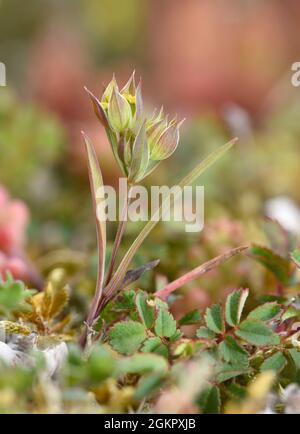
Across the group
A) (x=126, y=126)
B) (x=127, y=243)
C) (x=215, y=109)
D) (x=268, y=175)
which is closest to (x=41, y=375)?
(x=126, y=126)

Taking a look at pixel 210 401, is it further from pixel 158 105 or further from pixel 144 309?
pixel 158 105

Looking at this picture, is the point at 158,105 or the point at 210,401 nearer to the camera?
the point at 210,401

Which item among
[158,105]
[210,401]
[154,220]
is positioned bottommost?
[210,401]

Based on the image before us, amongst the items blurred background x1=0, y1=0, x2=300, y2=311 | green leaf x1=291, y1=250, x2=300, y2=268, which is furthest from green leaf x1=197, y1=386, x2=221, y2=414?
blurred background x1=0, y1=0, x2=300, y2=311

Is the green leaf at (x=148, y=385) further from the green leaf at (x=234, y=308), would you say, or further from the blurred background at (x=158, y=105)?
the blurred background at (x=158, y=105)

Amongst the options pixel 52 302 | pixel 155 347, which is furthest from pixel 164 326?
pixel 52 302

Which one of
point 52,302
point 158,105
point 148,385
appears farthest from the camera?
point 158,105

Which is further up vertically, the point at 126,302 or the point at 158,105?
the point at 158,105

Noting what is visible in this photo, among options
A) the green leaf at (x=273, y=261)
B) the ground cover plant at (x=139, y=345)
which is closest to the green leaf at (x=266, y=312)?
the ground cover plant at (x=139, y=345)
